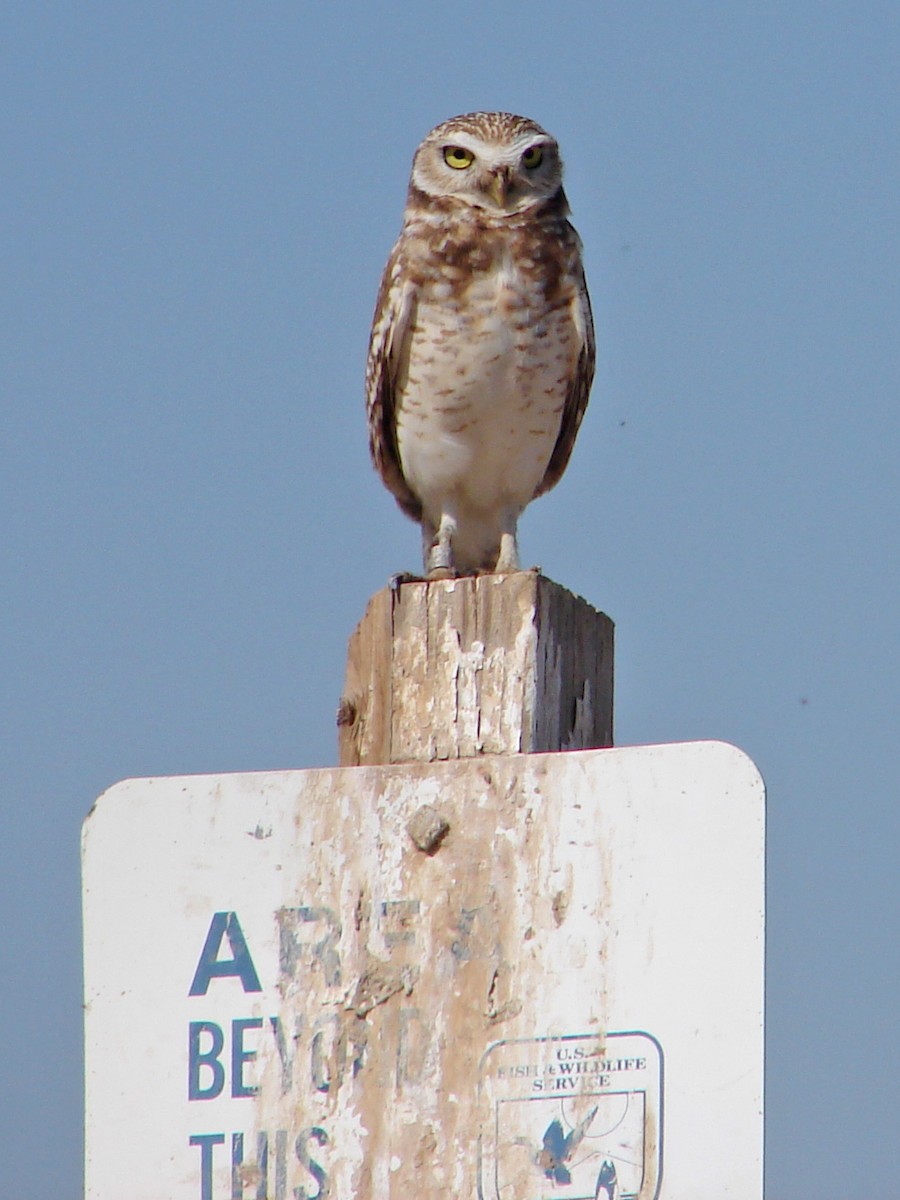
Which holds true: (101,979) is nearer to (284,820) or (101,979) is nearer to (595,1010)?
(284,820)

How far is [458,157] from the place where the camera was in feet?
20.4

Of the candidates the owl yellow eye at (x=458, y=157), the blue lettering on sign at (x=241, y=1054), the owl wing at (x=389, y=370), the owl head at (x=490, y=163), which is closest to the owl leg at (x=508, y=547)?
the owl wing at (x=389, y=370)

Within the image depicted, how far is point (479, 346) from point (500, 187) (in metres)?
0.63

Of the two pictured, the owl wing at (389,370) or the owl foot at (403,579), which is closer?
the owl foot at (403,579)

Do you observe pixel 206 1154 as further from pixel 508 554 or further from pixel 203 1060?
pixel 508 554

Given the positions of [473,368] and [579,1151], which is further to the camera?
[473,368]

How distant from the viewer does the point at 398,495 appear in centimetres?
625

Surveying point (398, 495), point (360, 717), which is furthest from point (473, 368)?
point (360, 717)

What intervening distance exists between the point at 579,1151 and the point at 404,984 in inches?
16.0

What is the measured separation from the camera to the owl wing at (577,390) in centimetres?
596

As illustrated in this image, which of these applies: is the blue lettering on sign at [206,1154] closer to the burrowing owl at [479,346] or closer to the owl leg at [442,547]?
the burrowing owl at [479,346]

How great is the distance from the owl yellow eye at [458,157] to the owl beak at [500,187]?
0.44 feet

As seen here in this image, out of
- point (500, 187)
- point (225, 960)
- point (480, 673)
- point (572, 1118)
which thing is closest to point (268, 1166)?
point (225, 960)

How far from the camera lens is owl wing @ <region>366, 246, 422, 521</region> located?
5.91 meters
